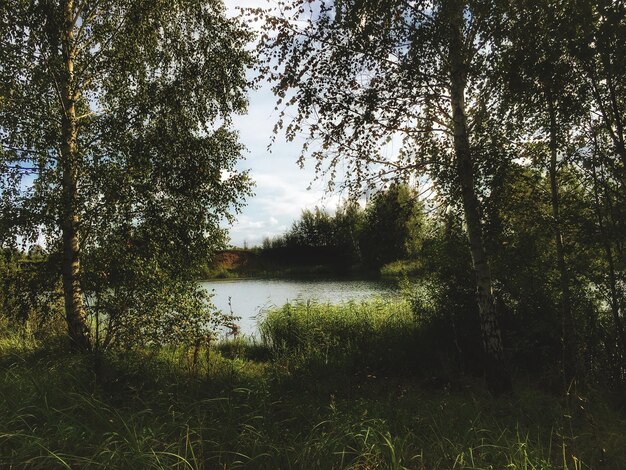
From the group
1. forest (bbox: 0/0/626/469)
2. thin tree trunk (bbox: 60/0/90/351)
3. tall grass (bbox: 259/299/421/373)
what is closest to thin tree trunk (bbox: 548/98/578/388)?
forest (bbox: 0/0/626/469)

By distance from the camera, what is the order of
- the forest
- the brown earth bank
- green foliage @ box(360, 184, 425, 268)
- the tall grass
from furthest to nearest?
the brown earth bank
the tall grass
green foliage @ box(360, 184, 425, 268)
the forest

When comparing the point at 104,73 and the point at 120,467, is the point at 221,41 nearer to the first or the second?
the point at 104,73

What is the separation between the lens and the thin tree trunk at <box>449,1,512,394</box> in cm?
545

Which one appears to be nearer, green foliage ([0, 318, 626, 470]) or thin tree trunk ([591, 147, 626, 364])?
green foliage ([0, 318, 626, 470])

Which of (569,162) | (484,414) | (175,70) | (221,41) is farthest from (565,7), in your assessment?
(175,70)

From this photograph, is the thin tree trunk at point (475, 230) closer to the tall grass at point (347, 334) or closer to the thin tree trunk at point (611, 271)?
the thin tree trunk at point (611, 271)

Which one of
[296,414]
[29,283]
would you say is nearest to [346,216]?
[296,414]

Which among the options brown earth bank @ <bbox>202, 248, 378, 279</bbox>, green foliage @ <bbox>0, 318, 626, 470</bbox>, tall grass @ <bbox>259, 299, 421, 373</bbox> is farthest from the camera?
brown earth bank @ <bbox>202, 248, 378, 279</bbox>

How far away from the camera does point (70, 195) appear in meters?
5.78

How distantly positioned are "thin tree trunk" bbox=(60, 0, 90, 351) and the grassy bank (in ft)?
1.91

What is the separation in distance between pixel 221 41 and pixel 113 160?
310cm

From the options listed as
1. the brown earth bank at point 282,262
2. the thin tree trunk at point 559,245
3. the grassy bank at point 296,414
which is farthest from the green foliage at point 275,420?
the brown earth bank at point 282,262

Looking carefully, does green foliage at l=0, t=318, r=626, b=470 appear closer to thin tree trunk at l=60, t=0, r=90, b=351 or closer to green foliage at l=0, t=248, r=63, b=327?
thin tree trunk at l=60, t=0, r=90, b=351

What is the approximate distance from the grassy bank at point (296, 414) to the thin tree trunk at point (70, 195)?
0.58m
